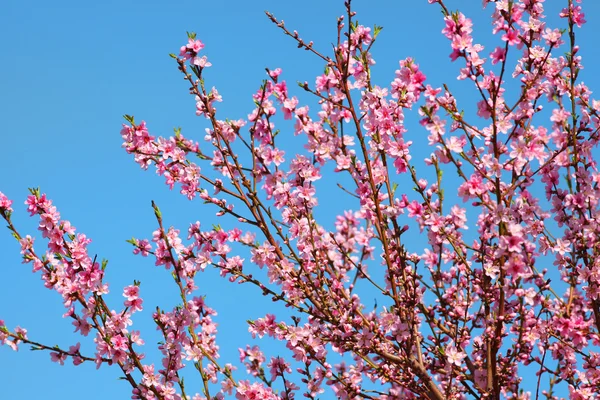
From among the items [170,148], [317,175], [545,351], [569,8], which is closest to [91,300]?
Answer: [170,148]

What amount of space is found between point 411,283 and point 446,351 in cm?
63

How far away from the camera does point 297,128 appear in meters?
6.15

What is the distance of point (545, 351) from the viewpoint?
6141mm

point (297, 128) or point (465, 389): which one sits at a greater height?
point (297, 128)

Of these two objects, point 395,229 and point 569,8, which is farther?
point 569,8

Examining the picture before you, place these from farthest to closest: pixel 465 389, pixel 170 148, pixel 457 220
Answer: pixel 170 148 → pixel 465 389 → pixel 457 220

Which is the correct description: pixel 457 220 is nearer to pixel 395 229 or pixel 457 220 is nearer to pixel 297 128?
pixel 395 229

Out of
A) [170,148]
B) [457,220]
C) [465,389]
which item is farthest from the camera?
[170,148]

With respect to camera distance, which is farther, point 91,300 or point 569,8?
point 569,8

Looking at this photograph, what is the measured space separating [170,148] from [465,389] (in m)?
3.46

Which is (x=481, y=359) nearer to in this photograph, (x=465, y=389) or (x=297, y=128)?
(x=465, y=389)

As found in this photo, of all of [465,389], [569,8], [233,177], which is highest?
[569,8]

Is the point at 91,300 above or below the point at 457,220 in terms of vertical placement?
below

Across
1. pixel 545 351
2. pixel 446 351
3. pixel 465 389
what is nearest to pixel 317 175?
pixel 446 351
